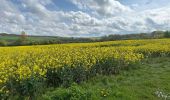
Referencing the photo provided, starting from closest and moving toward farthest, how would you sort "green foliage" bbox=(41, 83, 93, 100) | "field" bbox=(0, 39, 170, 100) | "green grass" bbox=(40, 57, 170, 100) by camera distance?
"green foliage" bbox=(41, 83, 93, 100)
"green grass" bbox=(40, 57, 170, 100)
"field" bbox=(0, 39, 170, 100)

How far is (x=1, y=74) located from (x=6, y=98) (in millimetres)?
1367

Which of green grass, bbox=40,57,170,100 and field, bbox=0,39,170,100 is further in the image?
field, bbox=0,39,170,100

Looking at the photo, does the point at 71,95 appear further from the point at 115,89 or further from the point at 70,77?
the point at 70,77

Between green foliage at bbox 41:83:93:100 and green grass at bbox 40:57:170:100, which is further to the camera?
green grass at bbox 40:57:170:100

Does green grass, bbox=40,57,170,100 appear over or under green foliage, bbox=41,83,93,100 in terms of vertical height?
under

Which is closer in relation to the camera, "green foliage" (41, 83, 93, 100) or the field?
"green foliage" (41, 83, 93, 100)

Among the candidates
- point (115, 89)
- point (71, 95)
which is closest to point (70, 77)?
point (115, 89)

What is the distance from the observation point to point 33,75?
35.5 ft

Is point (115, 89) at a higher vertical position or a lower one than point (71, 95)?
lower

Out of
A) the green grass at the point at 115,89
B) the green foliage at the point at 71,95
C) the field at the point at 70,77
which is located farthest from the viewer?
the field at the point at 70,77

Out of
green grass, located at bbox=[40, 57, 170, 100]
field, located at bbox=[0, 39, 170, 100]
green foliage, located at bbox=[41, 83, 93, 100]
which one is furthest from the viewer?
field, located at bbox=[0, 39, 170, 100]

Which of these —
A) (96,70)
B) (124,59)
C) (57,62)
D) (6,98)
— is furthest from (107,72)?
(6,98)

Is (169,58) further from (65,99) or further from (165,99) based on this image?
(65,99)

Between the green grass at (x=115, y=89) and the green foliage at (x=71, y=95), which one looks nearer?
the green foliage at (x=71, y=95)
